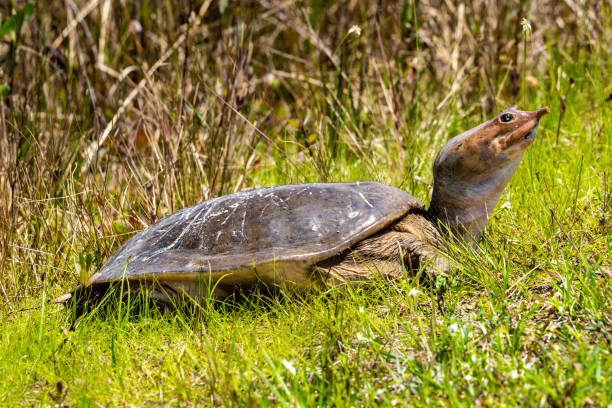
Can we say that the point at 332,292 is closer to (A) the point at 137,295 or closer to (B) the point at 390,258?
(B) the point at 390,258

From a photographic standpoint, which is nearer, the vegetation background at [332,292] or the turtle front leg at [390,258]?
the vegetation background at [332,292]

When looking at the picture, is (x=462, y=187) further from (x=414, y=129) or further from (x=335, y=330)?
(x=414, y=129)

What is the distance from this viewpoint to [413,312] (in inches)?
95.7

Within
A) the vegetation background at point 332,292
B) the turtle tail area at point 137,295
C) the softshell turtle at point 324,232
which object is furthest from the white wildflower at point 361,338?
the turtle tail area at point 137,295

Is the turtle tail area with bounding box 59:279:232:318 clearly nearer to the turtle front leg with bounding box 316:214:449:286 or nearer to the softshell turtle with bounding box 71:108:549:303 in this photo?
the softshell turtle with bounding box 71:108:549:303

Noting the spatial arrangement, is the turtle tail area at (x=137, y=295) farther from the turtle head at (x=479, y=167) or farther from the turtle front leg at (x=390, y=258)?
the turtle head at (x=479, y=167)

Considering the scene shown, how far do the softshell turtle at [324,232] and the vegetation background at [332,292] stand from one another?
0.13 m

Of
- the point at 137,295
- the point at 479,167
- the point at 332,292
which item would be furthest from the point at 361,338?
the point at 137,295

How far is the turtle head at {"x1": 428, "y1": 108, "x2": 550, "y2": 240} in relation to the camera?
280 centimetres

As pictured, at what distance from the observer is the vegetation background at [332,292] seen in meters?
2.03

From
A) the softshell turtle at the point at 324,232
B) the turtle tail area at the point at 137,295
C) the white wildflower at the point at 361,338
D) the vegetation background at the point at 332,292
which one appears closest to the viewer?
the vegetation background at the point at 332,292

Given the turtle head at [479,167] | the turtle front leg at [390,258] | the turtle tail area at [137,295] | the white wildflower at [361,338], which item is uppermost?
the turtle head at [479,167]

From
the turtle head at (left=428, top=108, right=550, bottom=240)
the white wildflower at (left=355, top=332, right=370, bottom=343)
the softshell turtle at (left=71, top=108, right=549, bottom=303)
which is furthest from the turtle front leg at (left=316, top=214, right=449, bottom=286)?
the white wildflower at (left=355, top=332, right=370, bottom=343)

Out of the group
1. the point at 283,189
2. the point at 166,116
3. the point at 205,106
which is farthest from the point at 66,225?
the point at 283,189
